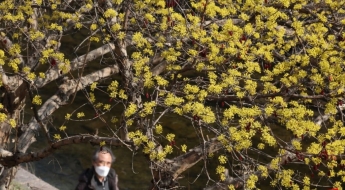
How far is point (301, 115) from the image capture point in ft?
25.8

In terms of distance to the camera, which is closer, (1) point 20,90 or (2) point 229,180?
(2) point 229,180

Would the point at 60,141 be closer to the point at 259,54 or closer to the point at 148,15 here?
the point at 148,15

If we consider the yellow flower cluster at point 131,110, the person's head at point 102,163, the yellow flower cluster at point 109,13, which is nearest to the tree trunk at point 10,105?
the yellow flower cluster at point 109,13

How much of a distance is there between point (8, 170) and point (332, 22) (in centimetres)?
610

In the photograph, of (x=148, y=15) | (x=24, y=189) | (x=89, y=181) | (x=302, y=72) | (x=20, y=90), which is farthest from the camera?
(x=24, y=189)

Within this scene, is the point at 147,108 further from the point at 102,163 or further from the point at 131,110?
the point at 102,163

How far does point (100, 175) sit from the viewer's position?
22.1ft

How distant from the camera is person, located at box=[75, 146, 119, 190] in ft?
22.0

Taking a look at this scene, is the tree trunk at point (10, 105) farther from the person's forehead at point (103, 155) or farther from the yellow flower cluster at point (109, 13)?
the person's forehead at point (103, 155)

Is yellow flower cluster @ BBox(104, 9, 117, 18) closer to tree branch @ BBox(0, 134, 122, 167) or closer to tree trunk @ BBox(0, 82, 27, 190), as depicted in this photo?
tree branch @ BBox(0, 134, 122, 167)

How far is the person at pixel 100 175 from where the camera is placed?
670cm

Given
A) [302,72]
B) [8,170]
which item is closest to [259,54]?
[302,72]

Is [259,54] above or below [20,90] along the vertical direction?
above

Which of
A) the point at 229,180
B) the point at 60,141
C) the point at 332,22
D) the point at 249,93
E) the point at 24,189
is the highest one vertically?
the point at 332,22
